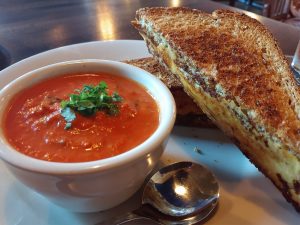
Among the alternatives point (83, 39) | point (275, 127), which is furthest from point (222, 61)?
point (83, 39)

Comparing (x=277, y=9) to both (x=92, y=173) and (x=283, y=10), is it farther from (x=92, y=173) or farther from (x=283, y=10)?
(x=92, y=173)

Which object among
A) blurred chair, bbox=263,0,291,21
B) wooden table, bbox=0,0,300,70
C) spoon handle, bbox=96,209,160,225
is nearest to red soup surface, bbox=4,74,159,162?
spoon handle, bbox=96,209,160,225

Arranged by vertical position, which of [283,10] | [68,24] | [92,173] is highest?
[92,173]

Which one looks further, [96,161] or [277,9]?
[277,9]

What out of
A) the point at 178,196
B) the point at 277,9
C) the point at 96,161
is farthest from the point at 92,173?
the point at 277,9

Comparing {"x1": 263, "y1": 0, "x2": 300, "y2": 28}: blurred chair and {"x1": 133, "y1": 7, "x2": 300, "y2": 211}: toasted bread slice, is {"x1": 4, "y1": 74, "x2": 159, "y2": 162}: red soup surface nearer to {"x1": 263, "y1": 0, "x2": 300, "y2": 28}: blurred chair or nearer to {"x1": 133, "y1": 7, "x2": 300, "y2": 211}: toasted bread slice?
{"x1": 133, "y1": 7, "x2": 300, "y2": 211}: toasted bread slice

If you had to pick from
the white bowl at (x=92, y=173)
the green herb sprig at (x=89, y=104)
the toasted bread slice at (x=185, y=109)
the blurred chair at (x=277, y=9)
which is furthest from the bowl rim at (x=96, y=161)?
the blurred chair at (x=277, y=9)
